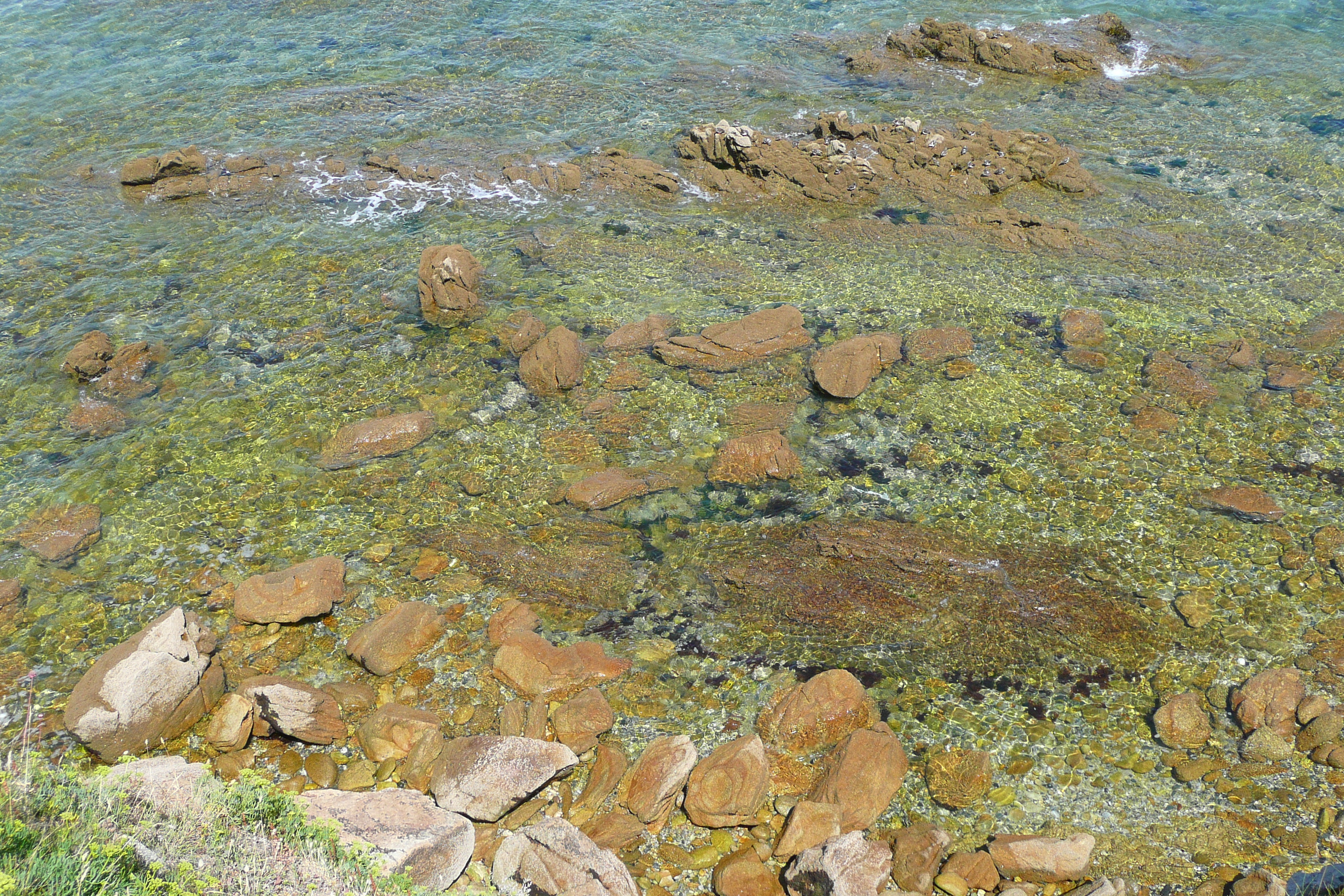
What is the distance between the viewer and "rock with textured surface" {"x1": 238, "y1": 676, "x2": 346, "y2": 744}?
26.6ft

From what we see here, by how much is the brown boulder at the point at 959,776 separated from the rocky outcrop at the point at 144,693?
6.76 m

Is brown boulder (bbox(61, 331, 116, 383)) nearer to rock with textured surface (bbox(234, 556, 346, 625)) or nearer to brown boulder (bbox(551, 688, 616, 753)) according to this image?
rock with textured surface (bbox(234, 556, 346, 625))

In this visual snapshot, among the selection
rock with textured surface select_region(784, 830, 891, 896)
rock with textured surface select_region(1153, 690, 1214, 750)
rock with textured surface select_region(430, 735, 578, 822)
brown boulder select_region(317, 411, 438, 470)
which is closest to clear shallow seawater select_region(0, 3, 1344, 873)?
rock with textured surface select_region(1153, 690, 1214, 750)

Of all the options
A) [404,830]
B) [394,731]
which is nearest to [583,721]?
[394,731]

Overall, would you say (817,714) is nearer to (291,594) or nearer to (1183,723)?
(1183,723)

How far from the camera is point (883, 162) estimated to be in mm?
17375

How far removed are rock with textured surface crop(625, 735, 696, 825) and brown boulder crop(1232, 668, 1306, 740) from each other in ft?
16.3

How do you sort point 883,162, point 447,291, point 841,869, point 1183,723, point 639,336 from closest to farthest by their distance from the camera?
point 841,869, point 1183,723, point 639,336, point 447,291, point 883,162

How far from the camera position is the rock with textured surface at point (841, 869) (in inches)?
259

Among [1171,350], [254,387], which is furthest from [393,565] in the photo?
[1171,350]

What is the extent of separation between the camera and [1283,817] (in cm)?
718

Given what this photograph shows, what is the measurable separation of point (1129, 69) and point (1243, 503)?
611 inches

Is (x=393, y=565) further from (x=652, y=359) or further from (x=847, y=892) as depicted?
(x=847, y=892)

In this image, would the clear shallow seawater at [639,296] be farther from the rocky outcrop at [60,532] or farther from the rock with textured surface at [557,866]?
the rock with textured surface at [557,866]
